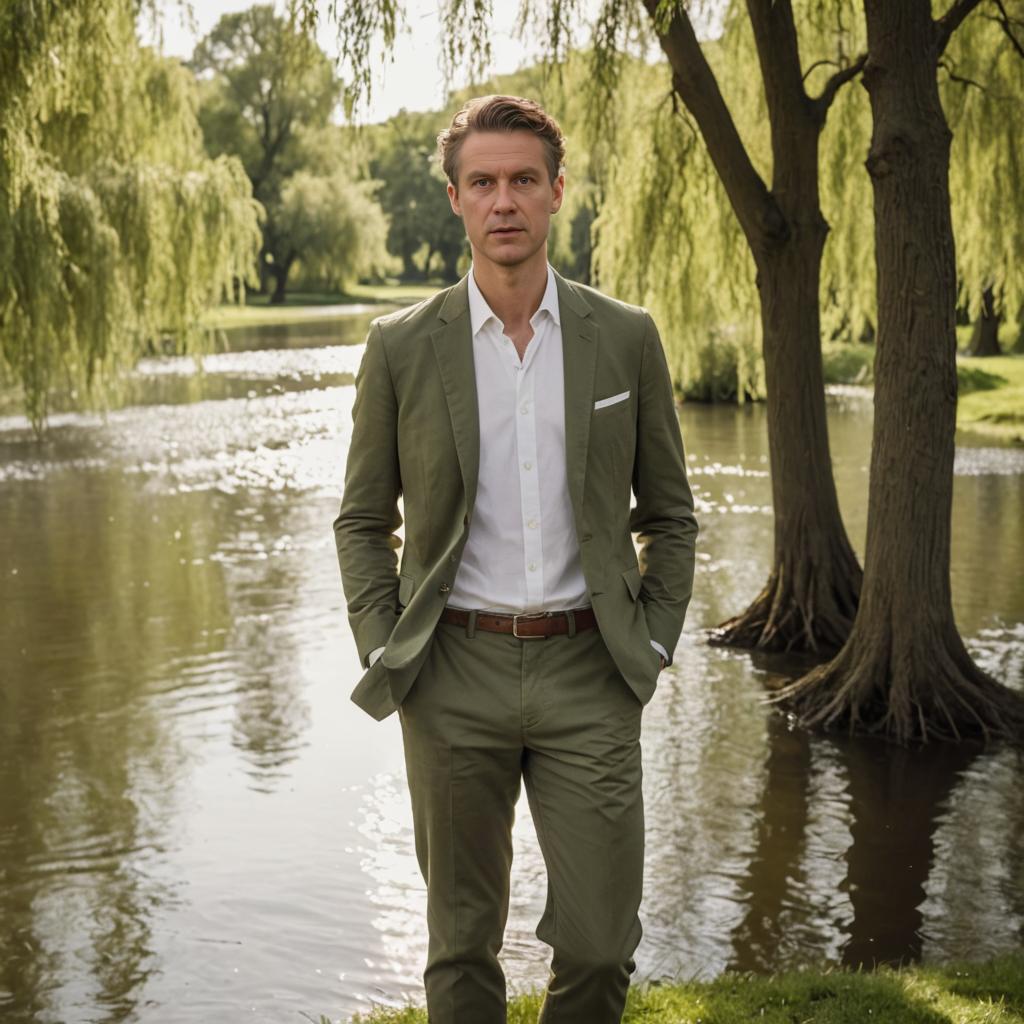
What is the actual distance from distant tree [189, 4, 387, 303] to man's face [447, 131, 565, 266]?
48.1m

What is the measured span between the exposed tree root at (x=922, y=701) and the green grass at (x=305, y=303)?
39.4m

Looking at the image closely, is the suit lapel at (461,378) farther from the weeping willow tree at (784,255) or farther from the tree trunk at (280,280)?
the tree trunk at (280,280)

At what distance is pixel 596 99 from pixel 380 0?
2.57 metres

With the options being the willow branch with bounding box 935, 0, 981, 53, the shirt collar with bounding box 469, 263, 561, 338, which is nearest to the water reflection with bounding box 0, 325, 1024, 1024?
the shirt collar with bounding box 469, 263, 561, 338

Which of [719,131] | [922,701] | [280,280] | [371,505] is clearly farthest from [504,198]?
[280,280]

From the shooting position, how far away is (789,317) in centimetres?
960

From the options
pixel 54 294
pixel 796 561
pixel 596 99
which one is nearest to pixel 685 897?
pixel 796 561

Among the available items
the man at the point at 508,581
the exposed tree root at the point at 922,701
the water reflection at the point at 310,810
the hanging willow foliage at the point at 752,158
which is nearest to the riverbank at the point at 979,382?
the hanging willow foliage at the point at 752,158

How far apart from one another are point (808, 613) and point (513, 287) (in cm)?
697

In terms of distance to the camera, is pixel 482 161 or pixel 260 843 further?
pixel 260 843

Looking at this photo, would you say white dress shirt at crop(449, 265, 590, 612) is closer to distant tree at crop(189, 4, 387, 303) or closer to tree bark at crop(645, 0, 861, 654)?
tree bark at crop(645, 0, 861, 654)

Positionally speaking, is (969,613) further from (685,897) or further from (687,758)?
(685,897)

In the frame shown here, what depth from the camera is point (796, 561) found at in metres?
9.91

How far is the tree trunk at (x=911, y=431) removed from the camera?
7.71 m
